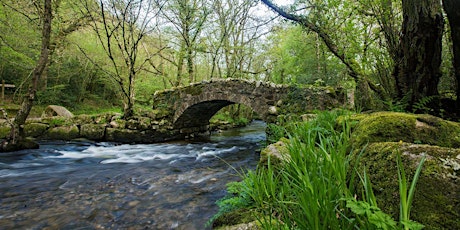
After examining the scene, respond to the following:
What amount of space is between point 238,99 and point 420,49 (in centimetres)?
566

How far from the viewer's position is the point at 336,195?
125cm

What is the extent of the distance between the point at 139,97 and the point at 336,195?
634 inches

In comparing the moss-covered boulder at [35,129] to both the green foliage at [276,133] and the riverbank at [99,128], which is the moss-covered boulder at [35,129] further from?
the green foliage at [276,133]

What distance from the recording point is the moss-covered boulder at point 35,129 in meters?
7.53

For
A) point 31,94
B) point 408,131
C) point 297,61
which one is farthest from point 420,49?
point 297,61

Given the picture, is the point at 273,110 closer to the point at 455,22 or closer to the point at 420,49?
the point at 420,49

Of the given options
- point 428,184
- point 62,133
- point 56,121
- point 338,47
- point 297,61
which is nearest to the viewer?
point 428,184

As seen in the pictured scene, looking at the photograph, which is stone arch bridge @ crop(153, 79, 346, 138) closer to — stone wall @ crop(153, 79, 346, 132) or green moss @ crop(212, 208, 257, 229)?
stone wall @ crop(153, 79, 346, 132)

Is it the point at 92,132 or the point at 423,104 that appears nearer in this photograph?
the point at 423,104

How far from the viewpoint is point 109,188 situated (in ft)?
12.1

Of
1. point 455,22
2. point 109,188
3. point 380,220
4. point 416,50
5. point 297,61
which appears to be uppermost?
point 297,61

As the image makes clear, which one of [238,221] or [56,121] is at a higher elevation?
[56,121]

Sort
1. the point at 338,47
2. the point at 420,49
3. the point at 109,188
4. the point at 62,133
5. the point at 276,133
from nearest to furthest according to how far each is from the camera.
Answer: the point at 420,49
the point at 109,188
the point at 338,47
the point at 276,133
the point at 62,133

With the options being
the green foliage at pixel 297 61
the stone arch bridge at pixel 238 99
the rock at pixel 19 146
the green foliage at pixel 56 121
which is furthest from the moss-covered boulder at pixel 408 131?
the green foliage at pixel 297 61
